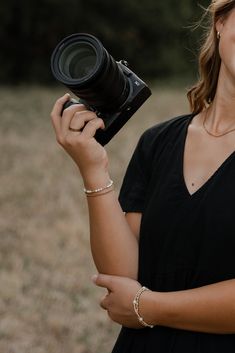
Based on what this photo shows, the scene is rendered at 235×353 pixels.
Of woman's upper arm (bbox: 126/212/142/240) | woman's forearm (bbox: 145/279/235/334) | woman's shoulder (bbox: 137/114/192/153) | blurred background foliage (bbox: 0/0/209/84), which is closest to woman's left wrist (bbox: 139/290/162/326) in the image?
woman's forearm (bbox: 145/279/235/334)

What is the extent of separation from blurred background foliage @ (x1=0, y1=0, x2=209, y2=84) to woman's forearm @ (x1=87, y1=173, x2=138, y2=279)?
1526cm

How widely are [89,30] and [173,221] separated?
16.7 m

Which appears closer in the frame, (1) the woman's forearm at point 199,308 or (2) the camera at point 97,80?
(1) the woman's forearm at point 199,308

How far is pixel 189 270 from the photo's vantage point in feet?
4.43

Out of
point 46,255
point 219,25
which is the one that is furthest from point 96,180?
point 46,255

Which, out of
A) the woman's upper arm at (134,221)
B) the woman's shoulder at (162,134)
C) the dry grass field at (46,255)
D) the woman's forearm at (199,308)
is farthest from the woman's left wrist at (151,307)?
the dry grass field at (46,255)

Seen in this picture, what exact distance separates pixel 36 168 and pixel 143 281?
17.8 feet

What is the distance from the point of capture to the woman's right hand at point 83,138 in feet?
4.54

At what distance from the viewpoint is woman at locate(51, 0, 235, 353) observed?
1299 millimetres

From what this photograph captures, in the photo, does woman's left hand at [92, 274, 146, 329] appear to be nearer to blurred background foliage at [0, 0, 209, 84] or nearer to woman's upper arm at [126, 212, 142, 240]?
woman's upper arm at [126, 212, 142, 240]

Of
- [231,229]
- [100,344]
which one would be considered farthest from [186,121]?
[100,344]

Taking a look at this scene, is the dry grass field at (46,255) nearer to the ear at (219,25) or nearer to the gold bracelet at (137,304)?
the gold bracelet at (137,304)

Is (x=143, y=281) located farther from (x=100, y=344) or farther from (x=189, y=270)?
(x=100, y=344)

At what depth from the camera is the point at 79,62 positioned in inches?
57.4
